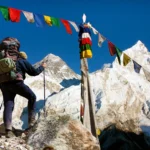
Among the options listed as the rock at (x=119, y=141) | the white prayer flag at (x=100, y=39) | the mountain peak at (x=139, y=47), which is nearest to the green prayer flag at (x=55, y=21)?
the white prayer flag at (x=100, y=39)

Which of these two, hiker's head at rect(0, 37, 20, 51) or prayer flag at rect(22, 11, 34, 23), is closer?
hiker's head at rect(0, 37, 20, 51)

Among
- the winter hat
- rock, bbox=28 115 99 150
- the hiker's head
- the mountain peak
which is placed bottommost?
rock, bbox=28 115 99 150

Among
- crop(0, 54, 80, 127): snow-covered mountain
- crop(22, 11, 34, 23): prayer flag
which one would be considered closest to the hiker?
crop(22, 11, 34, 23): prayer flag

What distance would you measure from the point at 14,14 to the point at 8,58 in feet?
12.4

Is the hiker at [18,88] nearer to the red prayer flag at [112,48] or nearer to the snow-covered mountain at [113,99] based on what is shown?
the red prayer flag at [112,48]

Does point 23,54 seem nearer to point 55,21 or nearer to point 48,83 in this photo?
point 55,21

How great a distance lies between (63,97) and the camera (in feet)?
216

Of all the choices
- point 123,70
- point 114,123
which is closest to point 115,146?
point 114,123

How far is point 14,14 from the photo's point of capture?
1045 cm

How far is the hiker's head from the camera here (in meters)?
7.28

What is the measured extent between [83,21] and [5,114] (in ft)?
18.9

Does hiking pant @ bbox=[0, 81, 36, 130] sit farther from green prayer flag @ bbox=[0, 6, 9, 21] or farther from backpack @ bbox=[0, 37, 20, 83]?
green prayer flag @ bbox=[0, 6, 9, 21]

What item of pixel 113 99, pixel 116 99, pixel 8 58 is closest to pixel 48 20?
pixel 8 58

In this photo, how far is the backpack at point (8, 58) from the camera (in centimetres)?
695
